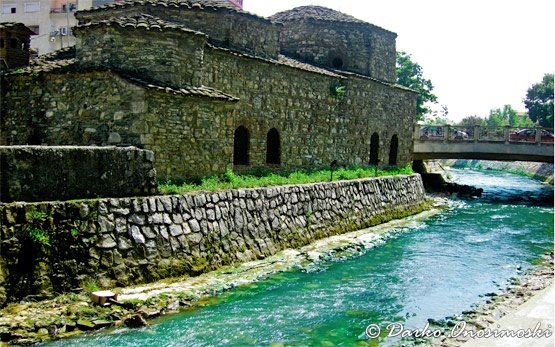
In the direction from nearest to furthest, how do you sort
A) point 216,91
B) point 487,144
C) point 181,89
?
1. point 181,89
2. point 216,91
3. point 487,144

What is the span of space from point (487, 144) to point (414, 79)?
12858 mm

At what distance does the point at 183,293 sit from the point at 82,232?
215cm

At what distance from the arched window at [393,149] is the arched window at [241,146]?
36.3 ft

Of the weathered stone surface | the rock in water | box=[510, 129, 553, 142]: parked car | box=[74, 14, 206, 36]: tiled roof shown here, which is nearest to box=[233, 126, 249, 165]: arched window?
box=[74, 14, 206, 36]: tiled roof

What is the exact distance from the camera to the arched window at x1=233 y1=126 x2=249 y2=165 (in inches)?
742

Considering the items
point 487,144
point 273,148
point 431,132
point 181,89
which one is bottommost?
point 273,148

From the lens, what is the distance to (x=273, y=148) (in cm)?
2055

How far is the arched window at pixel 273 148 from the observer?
66.9ft

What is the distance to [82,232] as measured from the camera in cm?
1063

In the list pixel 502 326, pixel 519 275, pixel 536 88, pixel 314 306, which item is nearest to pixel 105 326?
pixel 314 306

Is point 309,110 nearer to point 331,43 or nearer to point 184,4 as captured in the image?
point 331,43

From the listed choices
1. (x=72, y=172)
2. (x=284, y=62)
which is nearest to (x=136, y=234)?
(x=72, y=172)

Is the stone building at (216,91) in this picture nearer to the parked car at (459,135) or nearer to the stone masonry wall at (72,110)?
the stone masonry wall at (72,110)

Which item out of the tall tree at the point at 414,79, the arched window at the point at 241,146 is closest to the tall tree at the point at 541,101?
the tall tree at the point at 414,79
